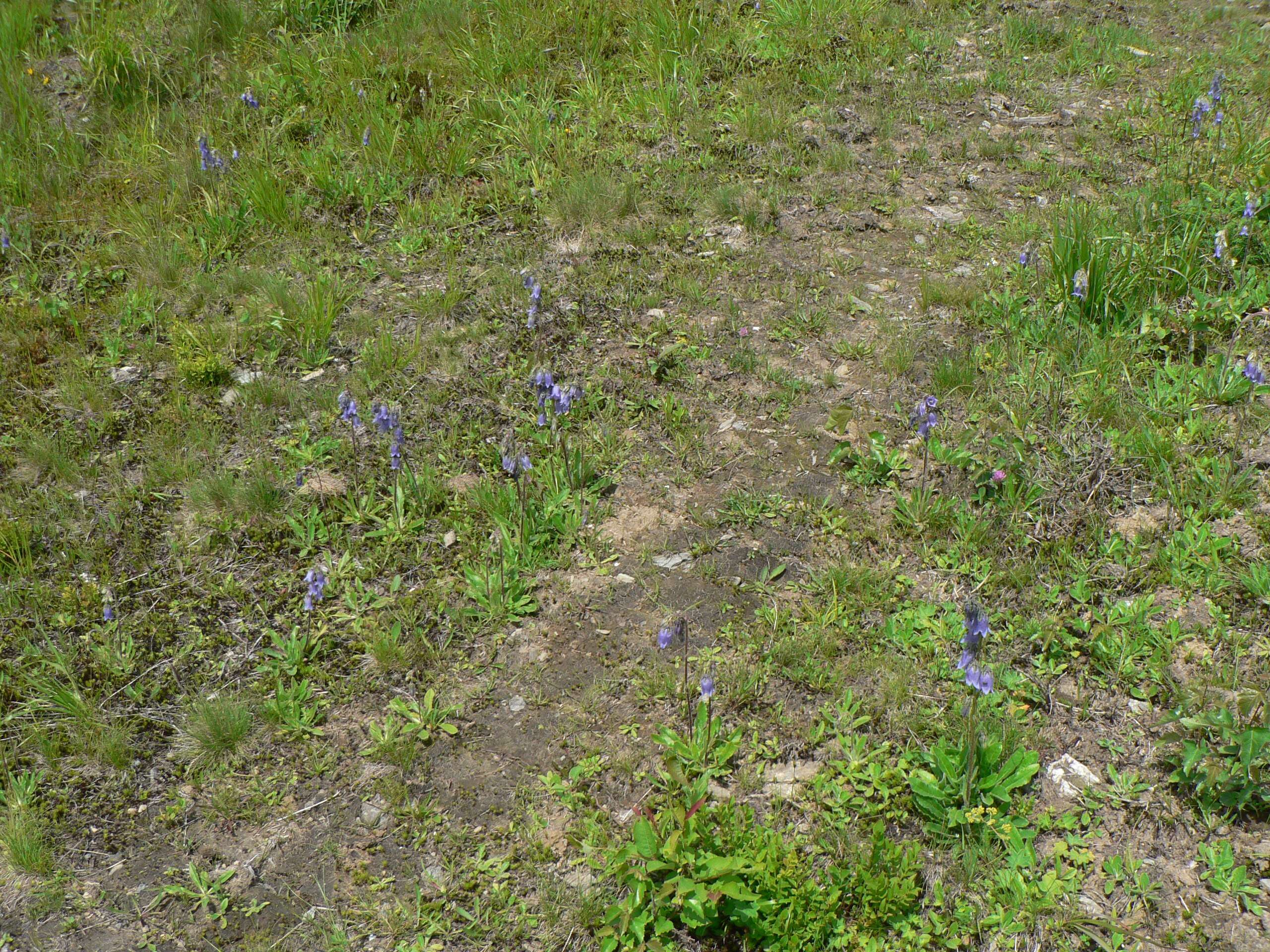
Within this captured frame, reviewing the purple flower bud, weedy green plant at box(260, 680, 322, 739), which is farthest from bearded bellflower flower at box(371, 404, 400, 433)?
the purple flower bud

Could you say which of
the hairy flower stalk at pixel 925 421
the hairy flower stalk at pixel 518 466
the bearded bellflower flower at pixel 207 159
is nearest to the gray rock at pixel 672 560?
the hairy flower stalk at pixel 518 466

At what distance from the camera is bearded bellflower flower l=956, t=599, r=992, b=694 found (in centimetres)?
297

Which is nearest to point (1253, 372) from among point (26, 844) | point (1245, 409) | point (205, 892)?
point (1245, 409)

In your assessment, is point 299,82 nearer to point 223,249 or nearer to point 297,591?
point 223,249

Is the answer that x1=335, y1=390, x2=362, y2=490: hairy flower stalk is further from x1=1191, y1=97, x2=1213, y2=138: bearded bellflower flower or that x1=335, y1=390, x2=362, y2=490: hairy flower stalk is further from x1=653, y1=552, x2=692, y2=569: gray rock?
x1=1191, y1=97, x2=1213, y2=138: bearded bellflower flower

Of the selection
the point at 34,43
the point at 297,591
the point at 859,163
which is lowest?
the point at 297,591

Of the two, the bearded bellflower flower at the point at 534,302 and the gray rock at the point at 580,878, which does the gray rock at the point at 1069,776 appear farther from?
the bearded bellflower flower at the point at 534,302

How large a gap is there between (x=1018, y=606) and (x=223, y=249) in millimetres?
5198

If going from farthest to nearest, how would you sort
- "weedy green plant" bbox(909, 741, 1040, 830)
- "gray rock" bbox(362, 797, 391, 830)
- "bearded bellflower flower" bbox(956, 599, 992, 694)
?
"gray rock" bbox(362, 797, 391, 830), "weedy green plant" bbox(909, 741, 1040, 830), "bearded bellflower flower" bbox(956, 599, 992, 694)

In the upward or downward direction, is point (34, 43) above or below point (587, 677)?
above

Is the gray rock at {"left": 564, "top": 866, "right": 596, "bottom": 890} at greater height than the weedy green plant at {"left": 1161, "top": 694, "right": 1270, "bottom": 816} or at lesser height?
lesser

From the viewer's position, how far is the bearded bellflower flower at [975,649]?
9.75ft

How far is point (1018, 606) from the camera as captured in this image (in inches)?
149

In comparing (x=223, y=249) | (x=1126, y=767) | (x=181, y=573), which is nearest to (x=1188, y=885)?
(x=1126, y=767)
